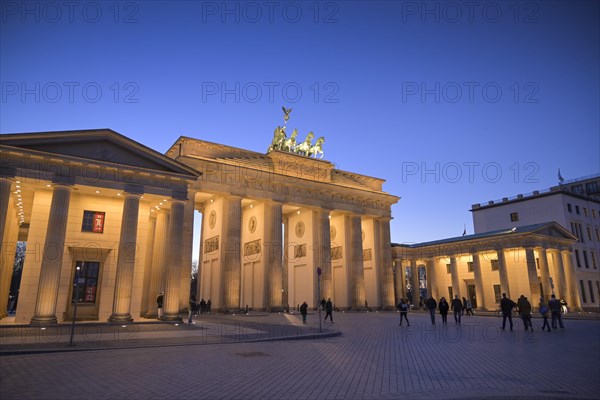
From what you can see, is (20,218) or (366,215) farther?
(366,215)

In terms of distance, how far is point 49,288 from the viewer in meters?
21.3

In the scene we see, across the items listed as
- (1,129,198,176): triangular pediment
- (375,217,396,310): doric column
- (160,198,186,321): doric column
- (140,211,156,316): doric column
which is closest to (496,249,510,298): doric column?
(375,217,396,310): doric column

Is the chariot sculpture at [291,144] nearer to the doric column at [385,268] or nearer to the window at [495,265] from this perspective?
the doric column at [385,268]

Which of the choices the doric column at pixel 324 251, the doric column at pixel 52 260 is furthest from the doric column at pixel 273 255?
the doric column at pixel 52 260

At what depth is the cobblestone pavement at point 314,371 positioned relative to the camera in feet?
25.8

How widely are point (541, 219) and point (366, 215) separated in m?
30.0

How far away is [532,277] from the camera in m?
46.2

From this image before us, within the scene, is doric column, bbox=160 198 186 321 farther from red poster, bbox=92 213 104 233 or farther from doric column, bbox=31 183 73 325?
doric column, bbox=31 183 73 325

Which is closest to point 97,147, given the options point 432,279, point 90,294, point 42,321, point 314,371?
point 90,294

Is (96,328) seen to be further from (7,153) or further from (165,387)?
(165,387)

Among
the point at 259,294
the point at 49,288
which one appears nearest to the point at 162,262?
the point at 49,288

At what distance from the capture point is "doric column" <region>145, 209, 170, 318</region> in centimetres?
2892

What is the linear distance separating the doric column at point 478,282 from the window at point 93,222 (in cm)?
4502

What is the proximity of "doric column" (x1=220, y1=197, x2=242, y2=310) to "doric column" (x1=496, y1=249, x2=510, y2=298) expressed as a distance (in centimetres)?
3194
